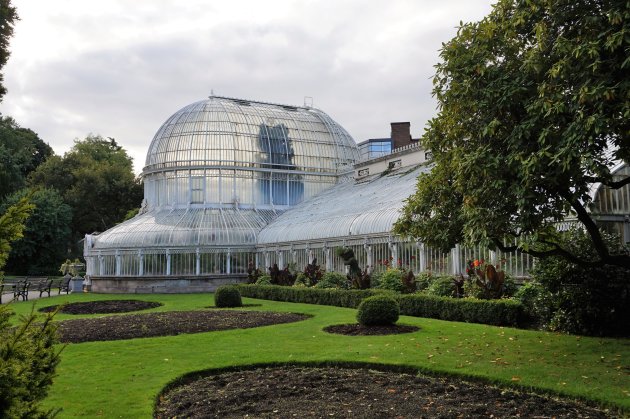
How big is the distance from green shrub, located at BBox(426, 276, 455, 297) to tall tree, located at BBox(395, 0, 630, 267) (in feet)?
23.9

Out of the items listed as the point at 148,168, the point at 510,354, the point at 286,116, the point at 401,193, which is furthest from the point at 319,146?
the point at 510,354

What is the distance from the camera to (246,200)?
41.4 m

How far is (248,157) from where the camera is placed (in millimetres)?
41844

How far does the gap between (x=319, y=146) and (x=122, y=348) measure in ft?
107

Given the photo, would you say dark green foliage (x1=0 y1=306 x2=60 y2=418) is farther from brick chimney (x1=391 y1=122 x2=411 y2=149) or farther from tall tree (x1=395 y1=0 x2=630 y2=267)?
brick chimney (x1=391 y1=122 x2=411 y2=149)

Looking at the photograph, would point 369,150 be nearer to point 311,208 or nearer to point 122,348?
point 311,208

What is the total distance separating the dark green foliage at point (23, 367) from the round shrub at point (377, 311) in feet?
34.9

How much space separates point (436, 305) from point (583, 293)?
486 centimetres

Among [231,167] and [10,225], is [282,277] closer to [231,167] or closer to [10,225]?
[231,167]

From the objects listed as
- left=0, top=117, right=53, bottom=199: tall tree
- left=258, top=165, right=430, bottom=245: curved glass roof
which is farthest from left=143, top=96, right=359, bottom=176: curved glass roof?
left=0, top=117, right=53, bottom=199: tall tree

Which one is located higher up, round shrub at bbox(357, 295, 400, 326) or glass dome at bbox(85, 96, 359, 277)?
glass dome at bbox(85, 96, 359, 277)

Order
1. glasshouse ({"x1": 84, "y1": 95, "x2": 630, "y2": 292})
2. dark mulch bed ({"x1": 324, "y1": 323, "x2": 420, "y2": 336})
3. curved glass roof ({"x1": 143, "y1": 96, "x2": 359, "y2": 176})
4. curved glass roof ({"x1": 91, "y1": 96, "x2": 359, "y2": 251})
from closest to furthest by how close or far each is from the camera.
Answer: dark mulch bed ({"x1": 324, "y1": 323, "x2": 420, "y2": 336}) → glasshouse ({"x1": 84, "y1": 95, "x2": 630, "y2": 292}) → curved glass roof ({"x1": 91, "y1": 96, "x2": 359, "y2": 251}) → curved glass roof ({"x1": 143, "y1": 96, "x2": 359, "y2": 176})

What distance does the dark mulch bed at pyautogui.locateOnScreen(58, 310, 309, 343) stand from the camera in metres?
14.9

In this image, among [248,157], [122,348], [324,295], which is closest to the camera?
[122,348]
